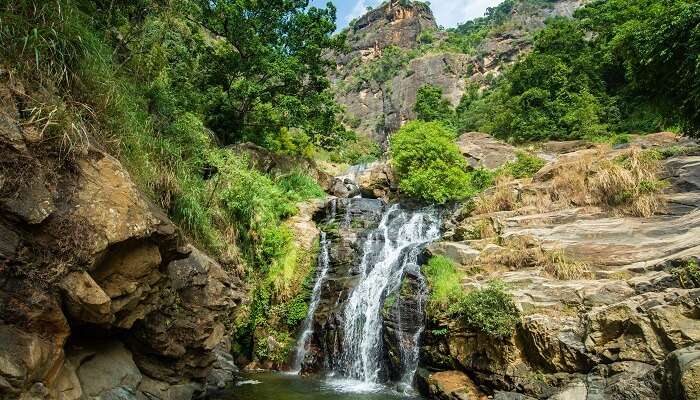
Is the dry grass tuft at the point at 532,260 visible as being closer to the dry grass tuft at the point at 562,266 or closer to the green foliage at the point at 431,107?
the dry grass tuft at the point at 562,266

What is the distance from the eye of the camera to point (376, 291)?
13328mm

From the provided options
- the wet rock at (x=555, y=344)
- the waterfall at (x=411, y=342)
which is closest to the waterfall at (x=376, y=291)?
the waterfall at (x=411, y=342)

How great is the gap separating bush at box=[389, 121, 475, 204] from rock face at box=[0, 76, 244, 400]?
50.8ft

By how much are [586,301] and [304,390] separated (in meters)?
6.37

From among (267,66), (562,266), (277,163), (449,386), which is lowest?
(449,386)

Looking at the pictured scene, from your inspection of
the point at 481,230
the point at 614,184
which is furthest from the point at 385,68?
the point at 614,184

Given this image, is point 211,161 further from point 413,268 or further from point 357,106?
point 357,106

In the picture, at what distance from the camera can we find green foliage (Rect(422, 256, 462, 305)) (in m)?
10.7

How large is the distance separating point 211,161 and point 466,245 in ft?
25.3

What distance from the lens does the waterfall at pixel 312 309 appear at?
42.7ft

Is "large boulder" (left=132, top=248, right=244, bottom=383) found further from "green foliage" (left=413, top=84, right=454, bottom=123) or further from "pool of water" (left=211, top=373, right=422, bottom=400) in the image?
"green foliage" (left=413, top=84, right=454, bottom=123)

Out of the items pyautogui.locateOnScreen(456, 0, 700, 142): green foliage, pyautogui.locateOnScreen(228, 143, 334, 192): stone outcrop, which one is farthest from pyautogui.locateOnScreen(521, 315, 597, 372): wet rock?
pyautogui.locateOnScreen(456, 0, 700, 142): green foliage

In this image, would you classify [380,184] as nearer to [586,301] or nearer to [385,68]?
[586,301]

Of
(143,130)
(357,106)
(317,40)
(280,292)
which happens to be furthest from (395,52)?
(143,130)
